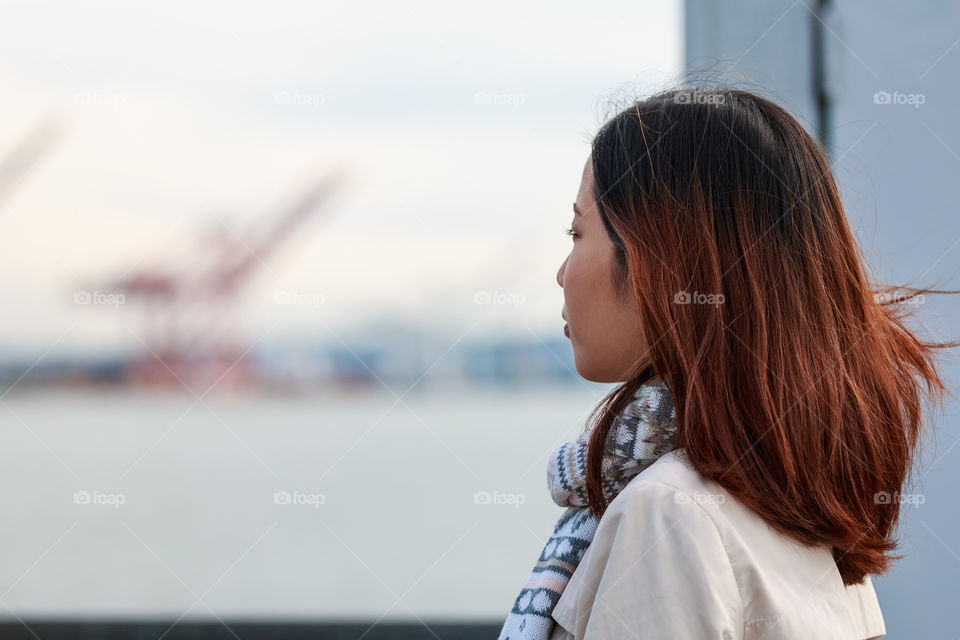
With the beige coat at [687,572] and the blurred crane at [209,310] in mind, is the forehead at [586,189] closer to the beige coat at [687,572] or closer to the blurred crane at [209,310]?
the beige coat at [687,572]

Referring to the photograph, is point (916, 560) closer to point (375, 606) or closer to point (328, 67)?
point (375, 606)

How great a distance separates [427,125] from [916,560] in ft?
4.60

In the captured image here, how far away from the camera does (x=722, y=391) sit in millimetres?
543

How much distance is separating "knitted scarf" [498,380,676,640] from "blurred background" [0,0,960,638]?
84 centimetres

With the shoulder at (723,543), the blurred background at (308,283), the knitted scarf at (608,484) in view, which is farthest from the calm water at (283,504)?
the shoulder at (723,543)

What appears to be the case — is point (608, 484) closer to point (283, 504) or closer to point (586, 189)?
point (586, 189)

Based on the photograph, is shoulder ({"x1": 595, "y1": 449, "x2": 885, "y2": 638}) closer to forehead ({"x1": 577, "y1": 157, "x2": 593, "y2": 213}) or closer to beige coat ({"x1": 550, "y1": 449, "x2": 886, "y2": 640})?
beige coat ({"x1": 550, "y1": 449, "x2": 886, "y2": 640})

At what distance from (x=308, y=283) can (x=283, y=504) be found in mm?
690

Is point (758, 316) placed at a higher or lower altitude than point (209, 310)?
higher

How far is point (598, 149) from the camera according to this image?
2.10 ft

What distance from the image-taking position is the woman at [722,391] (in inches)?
19.4

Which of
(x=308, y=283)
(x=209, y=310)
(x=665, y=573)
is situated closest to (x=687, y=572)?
(x=665, y=573)

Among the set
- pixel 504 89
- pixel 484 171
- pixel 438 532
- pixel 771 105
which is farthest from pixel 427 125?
pixel 771 105

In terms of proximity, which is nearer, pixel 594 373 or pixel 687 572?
pixel 687 572
